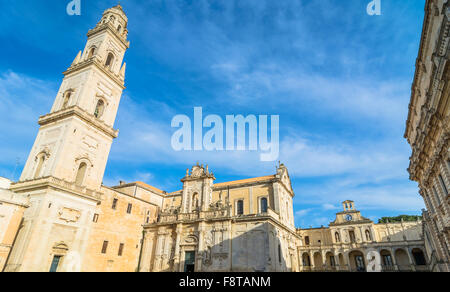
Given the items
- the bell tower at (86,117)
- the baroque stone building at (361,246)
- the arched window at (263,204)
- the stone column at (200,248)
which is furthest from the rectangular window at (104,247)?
the baroque stone building at (361,246)

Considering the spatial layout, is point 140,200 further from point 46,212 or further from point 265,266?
point 265,266

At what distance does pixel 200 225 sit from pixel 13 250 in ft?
50.7

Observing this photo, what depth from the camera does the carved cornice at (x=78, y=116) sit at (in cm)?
2355

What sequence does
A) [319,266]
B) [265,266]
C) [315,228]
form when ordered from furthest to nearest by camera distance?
[315,228]
[319,266]
[265,266]

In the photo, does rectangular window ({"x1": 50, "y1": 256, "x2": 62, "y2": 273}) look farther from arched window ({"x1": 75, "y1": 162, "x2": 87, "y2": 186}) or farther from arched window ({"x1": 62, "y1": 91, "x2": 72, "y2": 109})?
arched window ({"x1": 62, "y1": 91, "x2": 72, "y2": 109})

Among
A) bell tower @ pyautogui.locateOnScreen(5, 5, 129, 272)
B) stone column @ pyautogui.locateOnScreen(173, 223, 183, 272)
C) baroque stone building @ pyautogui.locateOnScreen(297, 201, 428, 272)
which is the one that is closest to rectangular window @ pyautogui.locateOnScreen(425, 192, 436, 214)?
baroque stone building @ pyautogui.locateOnScreen(297, 201, 428, 272)

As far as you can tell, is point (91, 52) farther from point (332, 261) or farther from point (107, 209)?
point (332, 261)

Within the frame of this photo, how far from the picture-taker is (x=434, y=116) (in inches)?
510

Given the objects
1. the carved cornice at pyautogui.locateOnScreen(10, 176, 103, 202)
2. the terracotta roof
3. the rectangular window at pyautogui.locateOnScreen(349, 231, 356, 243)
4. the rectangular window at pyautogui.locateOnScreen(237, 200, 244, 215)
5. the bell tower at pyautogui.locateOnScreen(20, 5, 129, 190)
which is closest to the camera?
the carved cornice at pyautogui.locateOnScreen(10, 176, 103, 202)

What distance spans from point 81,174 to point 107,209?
475 centimetres

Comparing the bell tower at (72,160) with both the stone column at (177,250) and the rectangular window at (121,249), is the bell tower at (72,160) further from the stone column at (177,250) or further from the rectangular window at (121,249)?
the stone column at (177,250)

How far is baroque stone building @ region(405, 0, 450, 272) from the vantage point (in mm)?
11180
